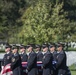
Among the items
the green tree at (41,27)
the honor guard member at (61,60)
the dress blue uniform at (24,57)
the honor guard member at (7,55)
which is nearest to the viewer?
the honor guard member at (61,60)

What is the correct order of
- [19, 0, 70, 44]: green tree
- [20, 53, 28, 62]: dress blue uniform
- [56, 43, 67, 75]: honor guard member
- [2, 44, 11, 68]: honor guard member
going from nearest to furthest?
[56, 43, 67, 75]: honor guard member
[2, 44, 11, 68]: honor guard member
[20, 53, 28, 62]: dress blue uniform
[19, 0, 70, 44]: green tree

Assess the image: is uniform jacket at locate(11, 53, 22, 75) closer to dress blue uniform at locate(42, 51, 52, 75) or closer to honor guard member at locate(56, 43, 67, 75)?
dress blue uniform at locate(42, 51, 52, 75)

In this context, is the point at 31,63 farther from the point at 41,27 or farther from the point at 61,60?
the point at 41,27

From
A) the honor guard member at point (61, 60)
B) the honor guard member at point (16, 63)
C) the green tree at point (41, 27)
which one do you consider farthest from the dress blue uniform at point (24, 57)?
the green tree at point (41, 27)

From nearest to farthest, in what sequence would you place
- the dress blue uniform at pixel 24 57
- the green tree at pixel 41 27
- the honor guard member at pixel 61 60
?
the honor guard member at pixel 61 60 → the dress blue uniform at pixel 24 57 → the green tree at pixel 41 27

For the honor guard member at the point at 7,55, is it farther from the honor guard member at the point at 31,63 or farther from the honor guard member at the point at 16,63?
the honor guard member at the point at 31,63

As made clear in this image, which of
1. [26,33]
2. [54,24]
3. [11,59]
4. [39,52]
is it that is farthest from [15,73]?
[54,24]

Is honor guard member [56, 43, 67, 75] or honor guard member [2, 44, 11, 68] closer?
honor guard member [56, 43, 67, 75]

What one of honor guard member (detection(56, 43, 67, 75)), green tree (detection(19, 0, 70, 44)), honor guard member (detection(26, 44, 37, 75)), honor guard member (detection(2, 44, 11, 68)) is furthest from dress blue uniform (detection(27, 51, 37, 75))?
green tree (detection(19, 0, 70, 44))

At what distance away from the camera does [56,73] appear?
19.8m

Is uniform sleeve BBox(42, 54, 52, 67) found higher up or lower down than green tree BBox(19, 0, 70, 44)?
higher up

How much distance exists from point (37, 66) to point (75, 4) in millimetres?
66687

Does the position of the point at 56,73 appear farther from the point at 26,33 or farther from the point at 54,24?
the point at 54,24

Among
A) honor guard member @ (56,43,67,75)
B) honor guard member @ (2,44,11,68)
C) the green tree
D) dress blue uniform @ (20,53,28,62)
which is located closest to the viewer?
honor guard member @ (56,43,67,75)
